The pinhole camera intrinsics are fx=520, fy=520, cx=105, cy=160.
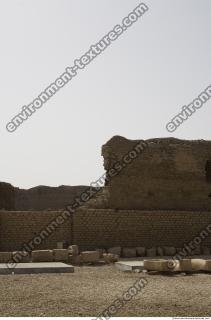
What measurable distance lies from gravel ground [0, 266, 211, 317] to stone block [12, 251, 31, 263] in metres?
3.57

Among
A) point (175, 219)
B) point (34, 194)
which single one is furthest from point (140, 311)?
point (34, 194)

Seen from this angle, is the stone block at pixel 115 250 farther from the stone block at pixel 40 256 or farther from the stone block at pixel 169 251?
the stone block at pixel 40 256

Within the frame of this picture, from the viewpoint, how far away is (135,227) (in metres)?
21.2

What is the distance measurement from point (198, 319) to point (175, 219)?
15015 mm

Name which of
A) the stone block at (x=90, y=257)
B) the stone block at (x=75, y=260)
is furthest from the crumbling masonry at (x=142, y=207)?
the stone block at (x=90, y=257)

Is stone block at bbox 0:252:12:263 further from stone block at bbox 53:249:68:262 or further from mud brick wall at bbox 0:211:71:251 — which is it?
mud brick wall at bbox 0:211:71:251

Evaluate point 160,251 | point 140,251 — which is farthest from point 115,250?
point 160,251

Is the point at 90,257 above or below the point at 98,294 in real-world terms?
above

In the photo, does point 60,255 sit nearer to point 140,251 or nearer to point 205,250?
point 140,251

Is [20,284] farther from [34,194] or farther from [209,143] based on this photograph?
[34,194]

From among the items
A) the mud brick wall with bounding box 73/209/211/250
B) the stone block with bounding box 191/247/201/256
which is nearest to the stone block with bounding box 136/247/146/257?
the mud brick wall with bounding box 73/209/211/250

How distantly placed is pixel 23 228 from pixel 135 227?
4.58 meters

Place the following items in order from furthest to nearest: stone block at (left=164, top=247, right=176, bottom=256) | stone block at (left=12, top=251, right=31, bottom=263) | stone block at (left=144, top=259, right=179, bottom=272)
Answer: stone block at (left=164, top=247, right=176, bottom=256)
stone block at (left=12, top=251, right=31, bottom=263)
stone block at (left=144, top=259, right=179, bottom=272)

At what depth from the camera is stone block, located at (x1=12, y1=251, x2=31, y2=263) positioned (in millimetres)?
17219
